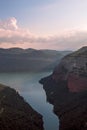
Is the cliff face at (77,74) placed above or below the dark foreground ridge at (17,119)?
above

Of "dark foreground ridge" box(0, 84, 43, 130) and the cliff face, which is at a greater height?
the cliff face

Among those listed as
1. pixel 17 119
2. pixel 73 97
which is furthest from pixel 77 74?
pixel 17 119

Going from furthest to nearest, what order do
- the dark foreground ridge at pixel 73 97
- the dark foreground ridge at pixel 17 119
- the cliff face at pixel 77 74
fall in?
the cliff face at pixel 77 74 → the dark foreground ridge at pixel 73 97 → the dark foreground ridge at pixel 17 119

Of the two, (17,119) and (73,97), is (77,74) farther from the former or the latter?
(17,119)

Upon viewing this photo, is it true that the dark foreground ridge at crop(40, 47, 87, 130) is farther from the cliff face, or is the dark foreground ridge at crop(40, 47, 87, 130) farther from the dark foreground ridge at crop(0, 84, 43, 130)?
the dark foreground ridge at crop(0, 84, 43, 130)

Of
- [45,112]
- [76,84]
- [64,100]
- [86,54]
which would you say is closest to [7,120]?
[45,112]

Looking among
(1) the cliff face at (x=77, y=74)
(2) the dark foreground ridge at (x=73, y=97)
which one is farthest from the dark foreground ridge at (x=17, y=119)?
(1) the cliff face at (x=77, y=74)

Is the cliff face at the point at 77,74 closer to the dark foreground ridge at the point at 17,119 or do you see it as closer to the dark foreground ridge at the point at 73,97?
the dark foreground ridge at the point at 73,97

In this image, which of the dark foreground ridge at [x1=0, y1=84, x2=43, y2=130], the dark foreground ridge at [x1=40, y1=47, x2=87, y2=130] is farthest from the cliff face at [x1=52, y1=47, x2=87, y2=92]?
the dark foreground ridge at [x1=0, y1=84, x2=43, y2=130]

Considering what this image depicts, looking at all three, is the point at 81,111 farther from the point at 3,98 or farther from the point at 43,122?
the point at 3,98

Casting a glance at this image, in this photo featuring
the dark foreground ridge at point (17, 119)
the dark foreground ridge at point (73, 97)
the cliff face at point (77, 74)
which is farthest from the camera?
the cliff face at point (77, 74)

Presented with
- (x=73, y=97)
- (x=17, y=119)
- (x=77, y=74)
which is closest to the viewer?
(x=17, y=119)
